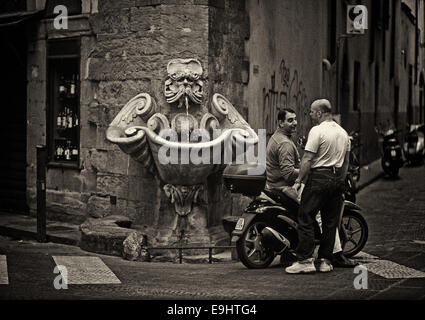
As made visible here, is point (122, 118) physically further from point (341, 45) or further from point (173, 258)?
point (341, 45)

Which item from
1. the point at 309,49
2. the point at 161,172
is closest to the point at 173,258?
the point at 161,172

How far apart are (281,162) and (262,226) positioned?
0.77m

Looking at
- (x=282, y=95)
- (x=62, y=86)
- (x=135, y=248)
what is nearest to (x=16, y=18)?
(x=62, y=86)

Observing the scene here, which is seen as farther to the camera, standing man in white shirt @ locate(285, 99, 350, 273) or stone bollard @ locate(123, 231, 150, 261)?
stone bollard @ locate(123, 231, 150, 261)

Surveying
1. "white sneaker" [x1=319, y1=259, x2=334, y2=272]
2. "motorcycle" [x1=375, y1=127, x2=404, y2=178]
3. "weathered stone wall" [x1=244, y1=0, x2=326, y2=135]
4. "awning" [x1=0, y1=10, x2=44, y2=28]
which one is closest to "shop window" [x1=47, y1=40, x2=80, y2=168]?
"awning" [x1=0, y1=10, x2=44, y2=28]

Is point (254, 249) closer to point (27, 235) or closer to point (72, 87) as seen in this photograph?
point (27, 235)

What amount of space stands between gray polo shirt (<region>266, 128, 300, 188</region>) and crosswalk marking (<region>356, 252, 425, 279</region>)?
1301 millimetres

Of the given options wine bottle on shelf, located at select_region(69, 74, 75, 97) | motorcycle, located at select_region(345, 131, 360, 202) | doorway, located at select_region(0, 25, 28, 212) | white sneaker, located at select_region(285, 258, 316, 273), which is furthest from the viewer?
motorcycle, located at select_region(345, 131, 360, 202)

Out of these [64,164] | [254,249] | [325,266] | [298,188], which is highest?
[64,164]

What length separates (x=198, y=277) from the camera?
9297mm

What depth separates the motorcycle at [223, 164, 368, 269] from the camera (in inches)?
376

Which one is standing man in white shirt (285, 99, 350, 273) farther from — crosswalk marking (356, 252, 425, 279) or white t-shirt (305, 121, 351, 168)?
crosswalk marking (356, 252, 425, 279)

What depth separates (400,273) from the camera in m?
9.30

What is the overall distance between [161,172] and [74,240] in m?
1.67
